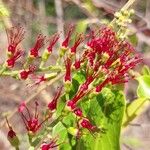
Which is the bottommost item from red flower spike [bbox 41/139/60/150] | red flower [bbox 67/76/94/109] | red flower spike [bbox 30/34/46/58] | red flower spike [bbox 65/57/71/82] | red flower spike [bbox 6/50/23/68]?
red flower spike [bbox 41/139/60/150]

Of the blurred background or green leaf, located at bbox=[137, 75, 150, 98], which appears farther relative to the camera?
the blurred background

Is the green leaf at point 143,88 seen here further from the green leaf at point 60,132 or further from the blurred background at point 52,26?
the blurred background at point 52,26

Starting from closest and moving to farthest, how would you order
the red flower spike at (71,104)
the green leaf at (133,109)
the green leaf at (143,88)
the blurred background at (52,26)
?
1. the red flower spike at (71,104)
2. the green leaf at (143,88)
3. the green leaf at (133,109)
4. the blurred background at (52,26)

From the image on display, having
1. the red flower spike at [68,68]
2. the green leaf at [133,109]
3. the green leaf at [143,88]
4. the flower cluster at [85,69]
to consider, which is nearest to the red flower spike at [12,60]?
the flower cluster at [85,69]

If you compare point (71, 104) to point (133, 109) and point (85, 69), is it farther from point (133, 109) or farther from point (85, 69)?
point (133, 109)

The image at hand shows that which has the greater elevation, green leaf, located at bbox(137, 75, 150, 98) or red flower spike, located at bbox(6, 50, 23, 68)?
red flower spike, located at bbox(6, 50, 23, 68)

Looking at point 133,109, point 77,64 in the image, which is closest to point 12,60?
point 77,64

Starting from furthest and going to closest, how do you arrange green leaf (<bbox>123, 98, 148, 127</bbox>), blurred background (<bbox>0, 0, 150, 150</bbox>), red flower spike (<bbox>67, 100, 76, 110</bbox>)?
1. blurred background (<bbox>0, 0, 150, 150</bbox>)
2. green leaf (<bbox>123, 98, 148, 127</bbox>)
3. red flower spike (<bbox>67, 100, 76, 110</bbox>)

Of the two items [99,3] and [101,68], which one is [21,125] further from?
[101,68]

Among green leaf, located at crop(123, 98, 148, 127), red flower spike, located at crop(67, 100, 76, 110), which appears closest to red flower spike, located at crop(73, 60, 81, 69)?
red flower spike, located at crop(67, 100, 76, 110)

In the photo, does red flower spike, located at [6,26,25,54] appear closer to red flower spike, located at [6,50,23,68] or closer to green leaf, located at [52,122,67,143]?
red flower spike, located at [6,50,23,68]
